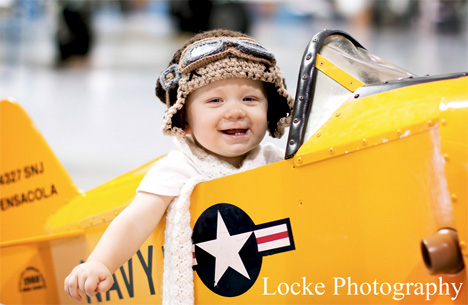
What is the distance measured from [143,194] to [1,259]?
0.95 metres

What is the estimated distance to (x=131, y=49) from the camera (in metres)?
9.80

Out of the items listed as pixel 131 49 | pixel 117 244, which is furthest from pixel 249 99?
pixel 131 49

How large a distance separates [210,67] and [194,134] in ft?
0.75

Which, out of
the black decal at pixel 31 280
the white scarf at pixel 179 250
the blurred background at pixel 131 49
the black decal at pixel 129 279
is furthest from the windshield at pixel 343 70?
the blurred background at pixel 131 49

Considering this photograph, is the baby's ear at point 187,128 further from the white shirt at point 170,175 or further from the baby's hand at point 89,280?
the baby's hand at point 89,280

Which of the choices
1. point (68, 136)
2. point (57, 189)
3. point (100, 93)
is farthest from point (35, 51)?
point (57, 189)

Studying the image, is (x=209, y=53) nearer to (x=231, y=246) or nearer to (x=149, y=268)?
(x=231, y=246)

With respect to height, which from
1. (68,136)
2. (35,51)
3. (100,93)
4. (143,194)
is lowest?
(143,194)

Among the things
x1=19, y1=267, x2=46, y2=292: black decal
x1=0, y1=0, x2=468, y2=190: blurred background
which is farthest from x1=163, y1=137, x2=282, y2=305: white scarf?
x1=0, y1=0, x2=468, y2=190: blurred background

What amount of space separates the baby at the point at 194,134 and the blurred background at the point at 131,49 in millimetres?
2186

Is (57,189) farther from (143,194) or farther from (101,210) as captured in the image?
(143,194)

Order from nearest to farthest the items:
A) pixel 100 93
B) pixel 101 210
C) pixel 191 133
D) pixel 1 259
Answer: pixel 191 133 < pixel 101 210 < pixel 1 259 < pixel 100 93

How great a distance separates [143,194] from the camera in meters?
1.77

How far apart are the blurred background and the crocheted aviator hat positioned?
2.18 m
